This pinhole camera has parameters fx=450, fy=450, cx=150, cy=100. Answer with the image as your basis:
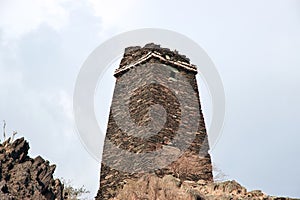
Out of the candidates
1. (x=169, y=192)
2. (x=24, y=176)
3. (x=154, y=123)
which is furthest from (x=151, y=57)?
(x=169, y=192)

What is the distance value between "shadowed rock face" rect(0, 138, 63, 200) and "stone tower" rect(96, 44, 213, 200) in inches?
119

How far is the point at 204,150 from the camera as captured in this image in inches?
582

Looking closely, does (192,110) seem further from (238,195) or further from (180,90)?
(238,195)

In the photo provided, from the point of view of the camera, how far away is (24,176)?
10.4m

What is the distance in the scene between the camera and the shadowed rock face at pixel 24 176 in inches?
392

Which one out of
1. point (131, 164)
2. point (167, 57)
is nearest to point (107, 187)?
point (131, 164)

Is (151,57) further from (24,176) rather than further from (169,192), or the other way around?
(169,192)

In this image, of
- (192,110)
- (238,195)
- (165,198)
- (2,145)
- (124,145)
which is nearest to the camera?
(165,198)

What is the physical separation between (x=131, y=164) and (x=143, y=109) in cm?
185

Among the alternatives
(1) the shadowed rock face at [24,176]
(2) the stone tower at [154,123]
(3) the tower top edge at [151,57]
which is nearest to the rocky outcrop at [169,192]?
(1) the shadowed rock face at [24,176]

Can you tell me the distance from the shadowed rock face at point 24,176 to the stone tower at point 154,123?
302 centimetres

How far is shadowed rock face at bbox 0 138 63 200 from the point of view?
9952mm

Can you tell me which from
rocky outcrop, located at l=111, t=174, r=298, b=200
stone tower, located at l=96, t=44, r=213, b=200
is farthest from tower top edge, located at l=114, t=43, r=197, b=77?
rocky outcrop, located at l=111, t=174, r=298, b=200

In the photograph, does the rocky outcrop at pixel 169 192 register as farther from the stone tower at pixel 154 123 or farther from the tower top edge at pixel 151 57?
the tower top edge at pixel 151 57
